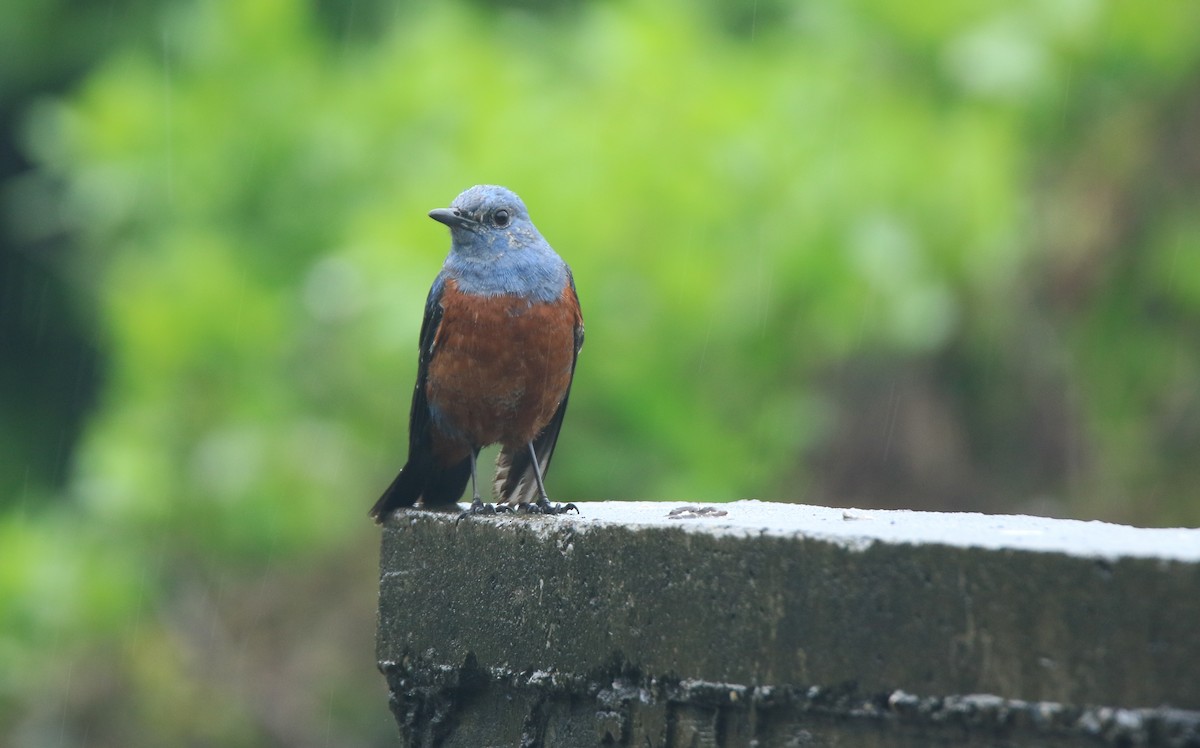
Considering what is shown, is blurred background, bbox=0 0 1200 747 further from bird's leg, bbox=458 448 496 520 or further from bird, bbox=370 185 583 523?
bird's leg, bbox=458 448 496 520

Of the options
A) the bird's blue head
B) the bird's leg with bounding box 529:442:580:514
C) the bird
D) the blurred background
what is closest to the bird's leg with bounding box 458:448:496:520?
the bird

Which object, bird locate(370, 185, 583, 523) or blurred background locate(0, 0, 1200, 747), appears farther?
blurred background locate(0, 0, 1200, 747)

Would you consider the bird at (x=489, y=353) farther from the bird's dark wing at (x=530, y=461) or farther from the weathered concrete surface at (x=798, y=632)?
the weathered concrete surface at (x=798, y=632)

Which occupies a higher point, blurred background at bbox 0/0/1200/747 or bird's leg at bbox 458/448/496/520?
blurred background at bbox 0/0/1200/747

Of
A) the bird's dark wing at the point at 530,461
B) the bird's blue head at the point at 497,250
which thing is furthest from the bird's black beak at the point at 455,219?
the bird's dark wing at the point at 530,461

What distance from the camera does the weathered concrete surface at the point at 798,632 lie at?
1921mm

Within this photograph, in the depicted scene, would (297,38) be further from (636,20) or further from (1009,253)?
(1009,253)

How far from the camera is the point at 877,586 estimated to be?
2.13m

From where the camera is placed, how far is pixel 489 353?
3.71 m

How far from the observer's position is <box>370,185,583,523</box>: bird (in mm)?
3719

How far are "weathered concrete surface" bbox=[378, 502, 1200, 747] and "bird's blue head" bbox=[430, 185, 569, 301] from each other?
920mm

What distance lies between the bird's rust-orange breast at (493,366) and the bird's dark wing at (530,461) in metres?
0.15

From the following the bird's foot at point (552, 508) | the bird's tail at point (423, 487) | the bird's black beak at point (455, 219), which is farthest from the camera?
the bird's black beak at point (455, 219)

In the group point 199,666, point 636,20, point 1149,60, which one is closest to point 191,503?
point 199,666
